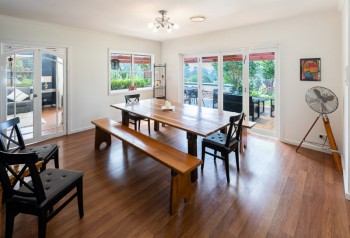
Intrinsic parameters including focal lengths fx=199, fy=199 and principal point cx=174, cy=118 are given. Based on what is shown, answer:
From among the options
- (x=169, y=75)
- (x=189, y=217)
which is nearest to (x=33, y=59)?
(x=169, y=75)

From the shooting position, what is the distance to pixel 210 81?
5605 mm

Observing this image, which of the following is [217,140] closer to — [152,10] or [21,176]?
[21,176]

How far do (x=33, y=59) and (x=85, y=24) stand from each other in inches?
50.7

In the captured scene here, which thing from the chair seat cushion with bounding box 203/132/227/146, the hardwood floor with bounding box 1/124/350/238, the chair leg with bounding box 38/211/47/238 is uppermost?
the chair seat cushion with bounding box 203/132/227/146

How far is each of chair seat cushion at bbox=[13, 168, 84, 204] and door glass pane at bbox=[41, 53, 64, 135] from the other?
9.85ft

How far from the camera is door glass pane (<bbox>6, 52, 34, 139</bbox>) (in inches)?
150

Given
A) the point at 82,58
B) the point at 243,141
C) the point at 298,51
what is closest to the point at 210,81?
the point at 298,51

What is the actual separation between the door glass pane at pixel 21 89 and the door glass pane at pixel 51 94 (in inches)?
9.7

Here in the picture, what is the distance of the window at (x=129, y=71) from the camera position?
5727 mm

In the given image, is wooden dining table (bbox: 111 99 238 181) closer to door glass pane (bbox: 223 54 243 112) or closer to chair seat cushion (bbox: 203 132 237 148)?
chair seat cushion (bbox: 203 132 237 148)

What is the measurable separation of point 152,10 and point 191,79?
9.59 ft

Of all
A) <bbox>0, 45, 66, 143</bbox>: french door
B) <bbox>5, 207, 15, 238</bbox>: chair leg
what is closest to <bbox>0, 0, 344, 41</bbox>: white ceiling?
<bbox>0, 45, 66, 143</bbox>: french door

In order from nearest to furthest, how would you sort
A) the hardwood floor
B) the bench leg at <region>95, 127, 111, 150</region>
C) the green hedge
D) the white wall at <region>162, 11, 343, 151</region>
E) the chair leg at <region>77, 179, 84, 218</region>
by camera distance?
1. the hardwood floor
2. the chair leg at <region>77, 179, 84, 218</region>
3. the white wall at <region>162, 11, 343, 151</region>
4. the bench leg at <region>95, 127, 111, 150</region>
5. the green hedge

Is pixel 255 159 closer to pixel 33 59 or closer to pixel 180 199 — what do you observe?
pixel 180 199
